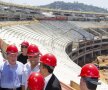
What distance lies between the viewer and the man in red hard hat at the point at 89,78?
12.0ft

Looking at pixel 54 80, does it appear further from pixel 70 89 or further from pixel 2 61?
pixel 70 89

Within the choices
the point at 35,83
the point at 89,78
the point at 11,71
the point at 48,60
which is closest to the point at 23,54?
the point at 11,71

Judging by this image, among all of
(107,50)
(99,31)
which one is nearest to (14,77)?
(107,50)

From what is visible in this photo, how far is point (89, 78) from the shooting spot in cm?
373

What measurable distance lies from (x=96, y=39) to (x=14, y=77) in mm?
55795

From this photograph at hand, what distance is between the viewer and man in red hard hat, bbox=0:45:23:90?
18.8ft

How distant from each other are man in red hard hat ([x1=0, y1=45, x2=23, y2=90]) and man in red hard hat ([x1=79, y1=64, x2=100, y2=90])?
215 cm

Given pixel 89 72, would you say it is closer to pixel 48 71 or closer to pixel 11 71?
pixel 48 71

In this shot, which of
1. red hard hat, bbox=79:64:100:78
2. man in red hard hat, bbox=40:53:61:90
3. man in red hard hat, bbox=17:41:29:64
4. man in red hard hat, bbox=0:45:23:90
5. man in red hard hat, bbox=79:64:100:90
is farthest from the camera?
man in red hard hat, bbox=17:41:29:64

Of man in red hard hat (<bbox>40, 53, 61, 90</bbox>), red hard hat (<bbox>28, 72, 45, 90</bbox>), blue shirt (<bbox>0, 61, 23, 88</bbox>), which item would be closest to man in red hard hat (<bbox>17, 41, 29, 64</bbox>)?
blue shirt (<bbox>0, 61, 23, 88</bbox>)

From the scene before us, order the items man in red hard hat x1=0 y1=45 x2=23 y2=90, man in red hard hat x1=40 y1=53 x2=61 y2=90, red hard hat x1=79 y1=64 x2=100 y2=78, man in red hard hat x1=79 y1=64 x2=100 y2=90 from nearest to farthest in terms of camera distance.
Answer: man in red hard hat x1=79 y1=64 x2=100 y2=90
red hard hat x1=79 y1=64 x2=100 y2=78
man in red hard hat x1=40 y1=53 x2=61 y2=90
man in red hard hat x1=0 y1=45 x2=23 y2=90

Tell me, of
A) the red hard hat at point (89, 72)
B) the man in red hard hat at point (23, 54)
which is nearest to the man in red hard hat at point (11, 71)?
the man in red hard hat at point (23, 54)

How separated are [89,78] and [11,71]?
7.95ft

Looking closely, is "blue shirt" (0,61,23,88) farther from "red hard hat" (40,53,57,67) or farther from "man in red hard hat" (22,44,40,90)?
"red hard hat" (40,53,57,67)
